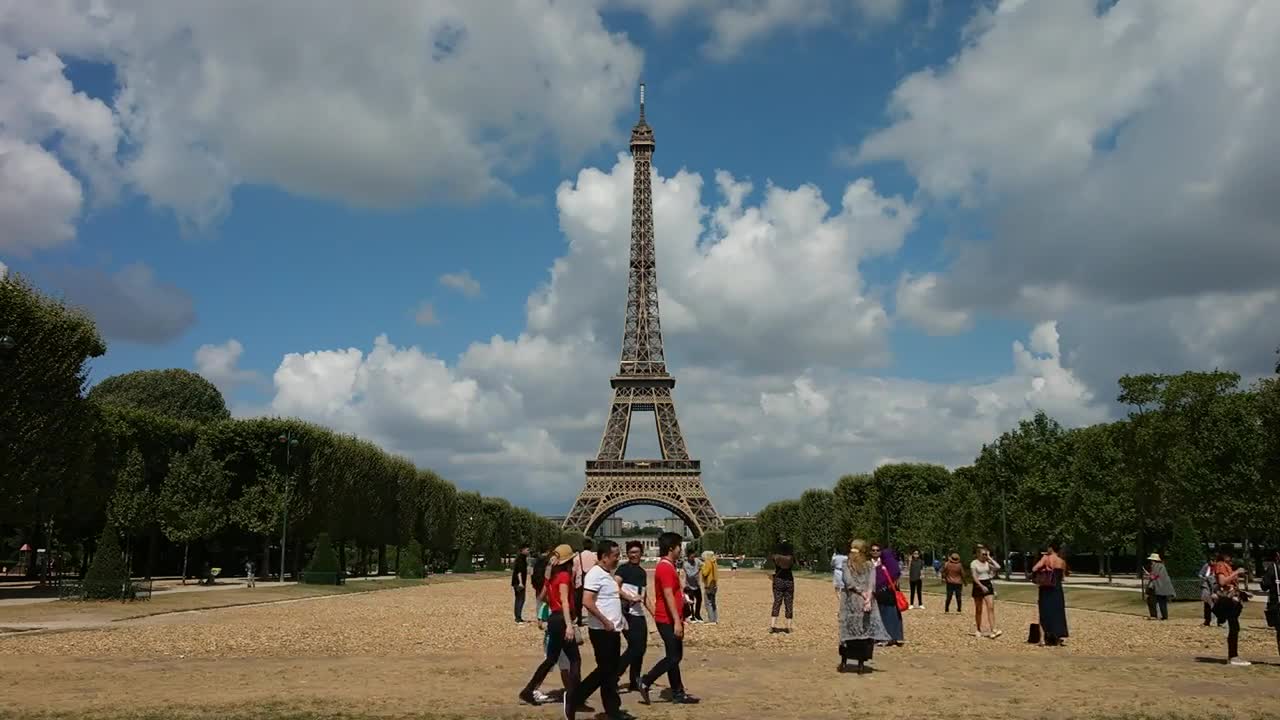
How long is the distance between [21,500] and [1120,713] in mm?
41171

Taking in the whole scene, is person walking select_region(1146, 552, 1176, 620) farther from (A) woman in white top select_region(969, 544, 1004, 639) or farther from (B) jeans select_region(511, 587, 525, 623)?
(B) jeans select_region(511, 587, 525, 623)

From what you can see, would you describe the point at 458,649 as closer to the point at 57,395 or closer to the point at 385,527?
the point at 57,395

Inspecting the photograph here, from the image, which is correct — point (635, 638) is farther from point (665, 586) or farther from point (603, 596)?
point (603, 596)

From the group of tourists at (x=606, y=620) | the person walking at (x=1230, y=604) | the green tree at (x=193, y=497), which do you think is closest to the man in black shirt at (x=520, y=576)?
the group of tourists at (x=606, y=620)

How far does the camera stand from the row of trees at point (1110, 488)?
151 feet

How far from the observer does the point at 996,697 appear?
1370 cm

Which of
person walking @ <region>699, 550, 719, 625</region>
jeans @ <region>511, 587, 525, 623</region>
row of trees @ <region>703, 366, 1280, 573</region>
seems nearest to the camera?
person walking @ <region>699, 550, 719, 625</region>

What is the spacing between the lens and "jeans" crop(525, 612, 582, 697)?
11.3m

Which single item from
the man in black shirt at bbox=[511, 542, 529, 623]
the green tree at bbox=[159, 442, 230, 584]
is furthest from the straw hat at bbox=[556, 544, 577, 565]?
the green tree at bbox=[159, 442, 230, 584]

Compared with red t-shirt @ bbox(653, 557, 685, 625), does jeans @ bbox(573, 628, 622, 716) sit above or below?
below

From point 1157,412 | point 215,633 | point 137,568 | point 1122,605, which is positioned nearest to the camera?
point 215,633

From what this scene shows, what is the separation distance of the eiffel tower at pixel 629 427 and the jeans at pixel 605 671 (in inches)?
3776

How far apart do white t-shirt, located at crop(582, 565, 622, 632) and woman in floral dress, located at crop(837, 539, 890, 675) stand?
6.07 m

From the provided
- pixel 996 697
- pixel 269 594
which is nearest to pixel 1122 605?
pixel 996 697
